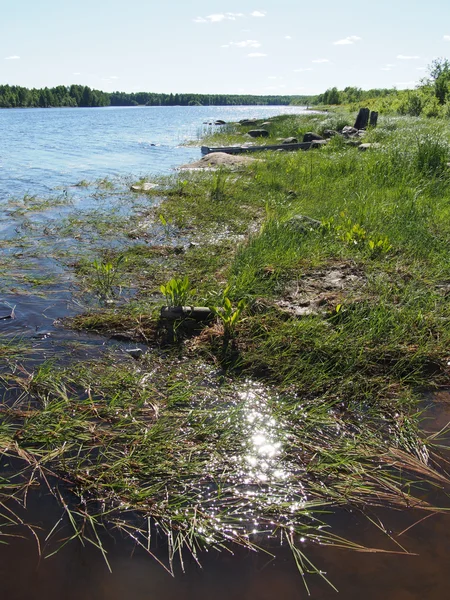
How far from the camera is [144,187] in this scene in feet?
38.3

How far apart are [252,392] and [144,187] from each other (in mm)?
9328

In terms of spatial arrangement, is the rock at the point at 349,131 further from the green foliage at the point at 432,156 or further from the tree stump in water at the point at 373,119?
the green foliage at the point at 432,156

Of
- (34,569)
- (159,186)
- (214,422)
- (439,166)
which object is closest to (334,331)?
(214,422)

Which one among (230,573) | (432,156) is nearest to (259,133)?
(432,156)

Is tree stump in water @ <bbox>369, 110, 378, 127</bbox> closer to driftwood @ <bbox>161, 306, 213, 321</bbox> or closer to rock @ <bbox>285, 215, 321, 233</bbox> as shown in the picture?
rock @ <bbox>285, 215, 321, 233</bbox>

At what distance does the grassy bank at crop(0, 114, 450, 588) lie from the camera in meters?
2.49

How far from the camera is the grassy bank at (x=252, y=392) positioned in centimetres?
249

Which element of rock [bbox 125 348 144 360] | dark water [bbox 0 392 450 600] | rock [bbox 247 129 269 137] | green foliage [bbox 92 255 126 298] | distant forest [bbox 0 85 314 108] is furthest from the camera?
distant forest [bbox 0 85 314 108]

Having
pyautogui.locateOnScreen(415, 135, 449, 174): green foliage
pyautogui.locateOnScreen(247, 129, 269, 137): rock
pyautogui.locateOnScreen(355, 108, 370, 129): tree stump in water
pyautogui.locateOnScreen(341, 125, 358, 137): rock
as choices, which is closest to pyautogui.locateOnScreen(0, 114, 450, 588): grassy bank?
pyautogui.locateOnScreen(415, 135, 449, 174): green foliage

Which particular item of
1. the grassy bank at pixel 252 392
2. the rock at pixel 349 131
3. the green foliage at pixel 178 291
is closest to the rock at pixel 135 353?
the grassy bank at pixel 252 392

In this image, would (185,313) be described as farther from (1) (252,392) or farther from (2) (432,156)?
(2) (432,156)

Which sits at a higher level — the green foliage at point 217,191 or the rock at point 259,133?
the rock at point 259,133

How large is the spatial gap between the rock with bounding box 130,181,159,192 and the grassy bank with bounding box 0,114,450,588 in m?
4.85

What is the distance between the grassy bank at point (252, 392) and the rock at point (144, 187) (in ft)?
15.9
